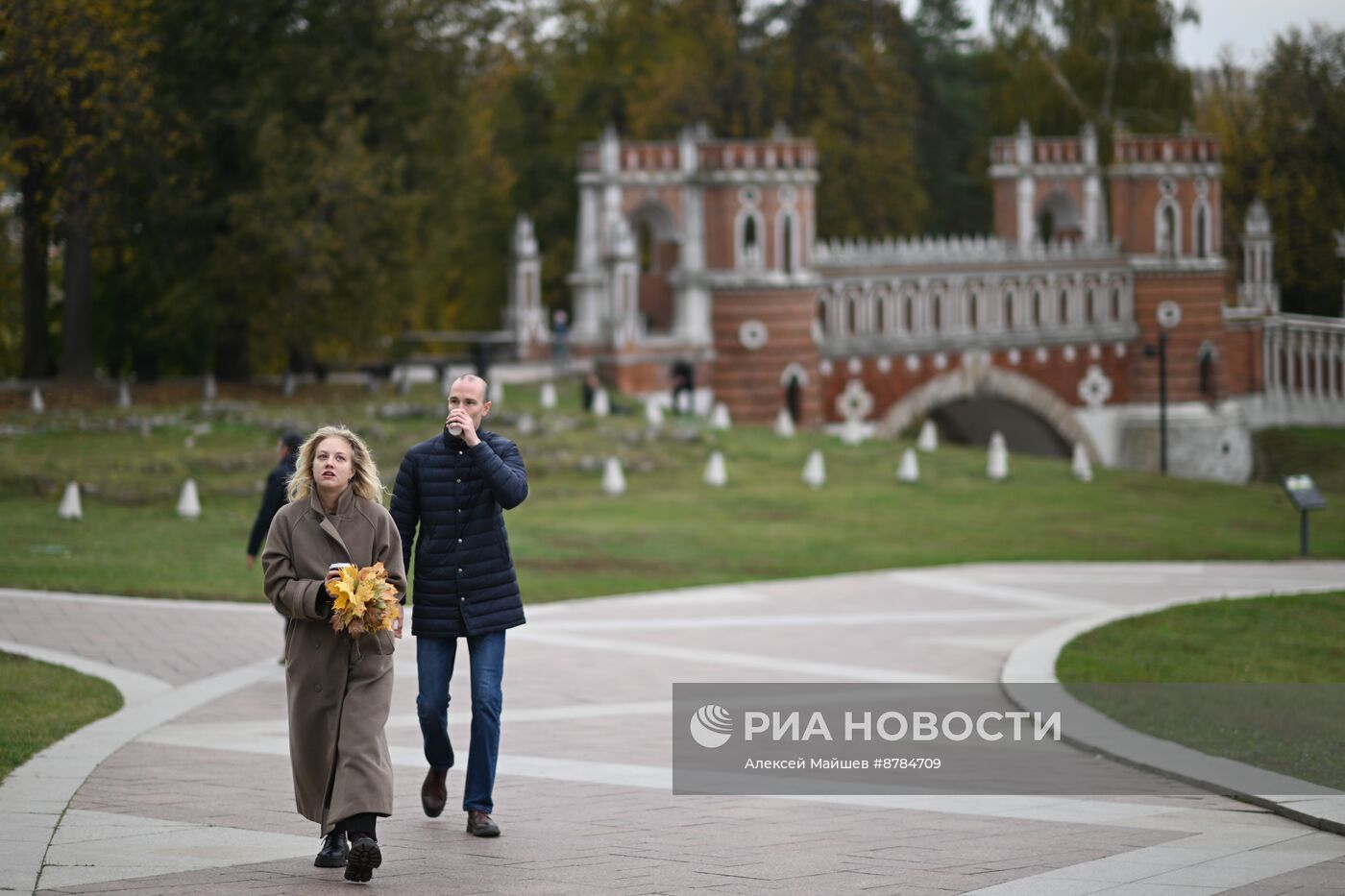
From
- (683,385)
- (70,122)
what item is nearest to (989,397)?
(683,385)

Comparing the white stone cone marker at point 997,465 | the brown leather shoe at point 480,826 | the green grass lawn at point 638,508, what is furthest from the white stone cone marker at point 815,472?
the brown leather shoe at point 480,826

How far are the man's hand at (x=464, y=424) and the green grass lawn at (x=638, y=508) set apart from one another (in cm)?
1002

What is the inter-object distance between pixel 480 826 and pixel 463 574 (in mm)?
1103

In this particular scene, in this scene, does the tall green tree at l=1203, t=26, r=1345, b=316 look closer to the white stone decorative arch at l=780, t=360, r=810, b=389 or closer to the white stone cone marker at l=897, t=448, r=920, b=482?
the white stone decorative arch at l=780, t=360, r=810, b=389

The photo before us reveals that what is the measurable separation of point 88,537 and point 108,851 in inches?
586

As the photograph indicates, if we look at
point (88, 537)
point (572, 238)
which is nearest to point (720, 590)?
point (88, 537)

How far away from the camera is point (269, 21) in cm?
3603

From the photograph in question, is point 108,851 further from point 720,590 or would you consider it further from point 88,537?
point 88,537

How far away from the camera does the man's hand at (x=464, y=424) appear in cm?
823

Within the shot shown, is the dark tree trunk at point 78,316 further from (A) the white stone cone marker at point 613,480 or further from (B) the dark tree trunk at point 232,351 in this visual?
(A) the white stone cone marker at point 613,480

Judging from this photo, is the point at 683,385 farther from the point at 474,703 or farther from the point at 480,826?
the point at 480,826

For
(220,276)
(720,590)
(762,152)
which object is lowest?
(720,590)

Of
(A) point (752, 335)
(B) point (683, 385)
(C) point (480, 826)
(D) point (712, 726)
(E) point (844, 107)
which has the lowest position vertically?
(D) point (712, 726)

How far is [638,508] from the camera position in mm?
27078
